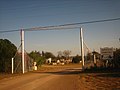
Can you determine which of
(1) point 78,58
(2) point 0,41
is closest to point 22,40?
(2) point 0,41

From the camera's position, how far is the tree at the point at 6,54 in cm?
3912

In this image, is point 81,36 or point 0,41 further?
point 0,41

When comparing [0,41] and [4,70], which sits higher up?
[0,41]

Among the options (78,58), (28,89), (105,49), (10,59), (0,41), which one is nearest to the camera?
A: (28,89)

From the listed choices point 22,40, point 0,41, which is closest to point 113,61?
point 22,40

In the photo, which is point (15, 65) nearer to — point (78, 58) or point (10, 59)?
point (10, 59)

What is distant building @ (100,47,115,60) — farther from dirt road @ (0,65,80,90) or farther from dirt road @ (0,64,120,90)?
dirt road @ (0,65,80,90)

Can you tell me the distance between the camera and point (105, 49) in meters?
33.8

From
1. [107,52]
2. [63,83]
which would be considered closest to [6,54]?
[107,52]

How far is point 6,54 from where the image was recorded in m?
40.2

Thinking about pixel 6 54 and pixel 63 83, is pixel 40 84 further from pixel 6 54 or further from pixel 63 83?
pixel 6 54

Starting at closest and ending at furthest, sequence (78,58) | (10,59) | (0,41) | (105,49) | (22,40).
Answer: (105,49), (22,40), (10,59), (0,41), (78,58)

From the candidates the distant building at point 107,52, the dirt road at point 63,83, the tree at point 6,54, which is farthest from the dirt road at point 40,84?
the tree at point 6,54

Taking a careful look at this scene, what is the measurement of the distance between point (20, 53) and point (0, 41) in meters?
7.16
